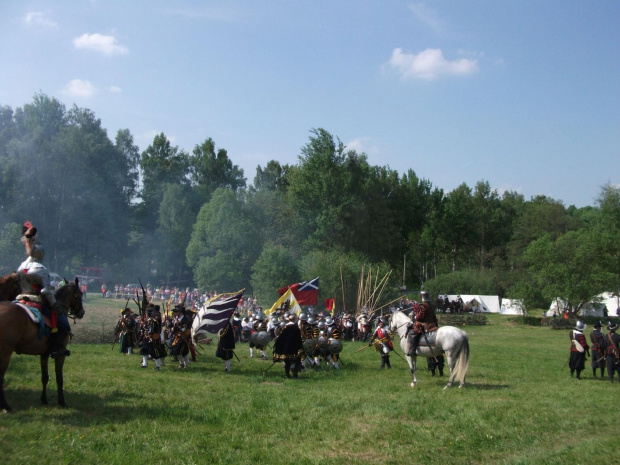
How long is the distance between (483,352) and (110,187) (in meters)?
54.5

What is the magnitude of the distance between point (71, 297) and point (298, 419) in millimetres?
5302

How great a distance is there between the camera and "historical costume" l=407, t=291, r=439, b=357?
1559 centimetres

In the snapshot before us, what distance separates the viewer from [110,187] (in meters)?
67.1

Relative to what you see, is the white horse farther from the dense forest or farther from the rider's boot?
the dense forest

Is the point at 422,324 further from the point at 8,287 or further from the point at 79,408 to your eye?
the point at 8,287

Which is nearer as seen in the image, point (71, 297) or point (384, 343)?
point (71, 297)

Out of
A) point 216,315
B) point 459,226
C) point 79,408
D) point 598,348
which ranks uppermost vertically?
point 459,226

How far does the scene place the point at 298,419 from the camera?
1036 cm

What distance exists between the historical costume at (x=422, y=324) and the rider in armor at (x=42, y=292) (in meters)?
9.44

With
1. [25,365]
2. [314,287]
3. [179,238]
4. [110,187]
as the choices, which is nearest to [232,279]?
[179,238]

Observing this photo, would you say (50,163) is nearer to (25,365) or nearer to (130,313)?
(130,313)

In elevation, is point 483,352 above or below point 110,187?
below

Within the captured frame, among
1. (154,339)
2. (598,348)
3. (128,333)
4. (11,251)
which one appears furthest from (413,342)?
(11,251)

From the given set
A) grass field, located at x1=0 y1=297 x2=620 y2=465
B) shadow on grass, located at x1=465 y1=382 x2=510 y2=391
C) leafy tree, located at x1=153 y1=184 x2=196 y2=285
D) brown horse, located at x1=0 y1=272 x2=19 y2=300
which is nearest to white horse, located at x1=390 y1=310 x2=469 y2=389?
shadow on grass, located at x1=465 y1=382 x2=510 y2=391
